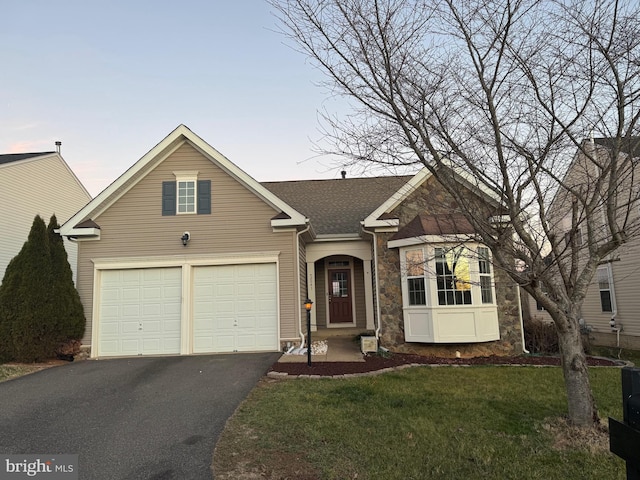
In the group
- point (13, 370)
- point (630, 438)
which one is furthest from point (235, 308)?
point (630, 438)

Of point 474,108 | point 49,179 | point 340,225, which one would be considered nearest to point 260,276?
point 340,225

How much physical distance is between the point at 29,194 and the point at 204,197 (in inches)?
439

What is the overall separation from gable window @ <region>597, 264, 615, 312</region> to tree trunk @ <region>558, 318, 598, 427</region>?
12.0 meters

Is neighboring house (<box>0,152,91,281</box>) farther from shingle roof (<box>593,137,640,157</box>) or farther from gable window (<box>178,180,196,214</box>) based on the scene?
shingle roof (<box>593,137,640,157</box>)

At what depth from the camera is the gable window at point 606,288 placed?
14263 mm

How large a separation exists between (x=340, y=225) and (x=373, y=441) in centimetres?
945

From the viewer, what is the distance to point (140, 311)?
10.4 meters

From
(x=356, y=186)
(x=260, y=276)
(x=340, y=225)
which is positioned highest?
(x=356, y=186)

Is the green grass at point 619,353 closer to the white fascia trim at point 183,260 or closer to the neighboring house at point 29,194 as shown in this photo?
the white fascia trim at point 183,260

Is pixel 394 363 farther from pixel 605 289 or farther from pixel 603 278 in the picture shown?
pixel 603 278

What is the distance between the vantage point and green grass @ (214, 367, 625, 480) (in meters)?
3.84

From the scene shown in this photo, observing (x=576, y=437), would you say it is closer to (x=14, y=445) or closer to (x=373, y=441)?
(x=373, y=441)

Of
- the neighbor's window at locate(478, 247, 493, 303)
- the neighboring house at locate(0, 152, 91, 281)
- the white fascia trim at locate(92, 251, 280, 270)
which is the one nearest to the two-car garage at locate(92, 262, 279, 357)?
the white fascia trim at locate(92, 251, 280, 270)

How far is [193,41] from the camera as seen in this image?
8.06 metres
